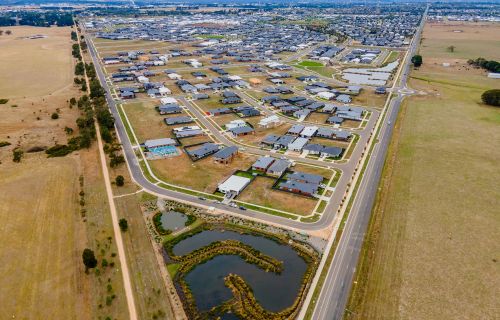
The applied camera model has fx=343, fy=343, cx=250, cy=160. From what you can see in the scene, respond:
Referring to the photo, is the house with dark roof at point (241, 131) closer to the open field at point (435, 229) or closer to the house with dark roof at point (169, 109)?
the house with dark roof at point (169, 109)

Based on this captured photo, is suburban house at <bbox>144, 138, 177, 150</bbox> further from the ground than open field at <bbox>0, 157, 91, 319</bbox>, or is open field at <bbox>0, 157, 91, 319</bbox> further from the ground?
suburban house at <bbox>144, 138, 177, 150</bbox>

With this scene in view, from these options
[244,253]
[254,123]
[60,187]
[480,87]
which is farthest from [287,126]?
[480,87]

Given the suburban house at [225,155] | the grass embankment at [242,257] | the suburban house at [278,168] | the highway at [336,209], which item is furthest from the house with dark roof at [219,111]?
the grass embankment at [242,257]

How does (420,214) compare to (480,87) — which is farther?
(480,87)

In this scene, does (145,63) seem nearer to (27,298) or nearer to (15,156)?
(15,156)

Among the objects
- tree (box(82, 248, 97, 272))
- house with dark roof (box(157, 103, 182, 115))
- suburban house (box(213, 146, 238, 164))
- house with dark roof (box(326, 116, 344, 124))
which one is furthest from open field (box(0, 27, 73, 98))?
house with dark roof (box(326, 116, 344, 124))

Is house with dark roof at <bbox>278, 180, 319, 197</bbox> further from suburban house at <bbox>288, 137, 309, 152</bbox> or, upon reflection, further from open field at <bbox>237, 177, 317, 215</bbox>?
suburban house at <bbox>288, 137, 309, 152</bbox>
